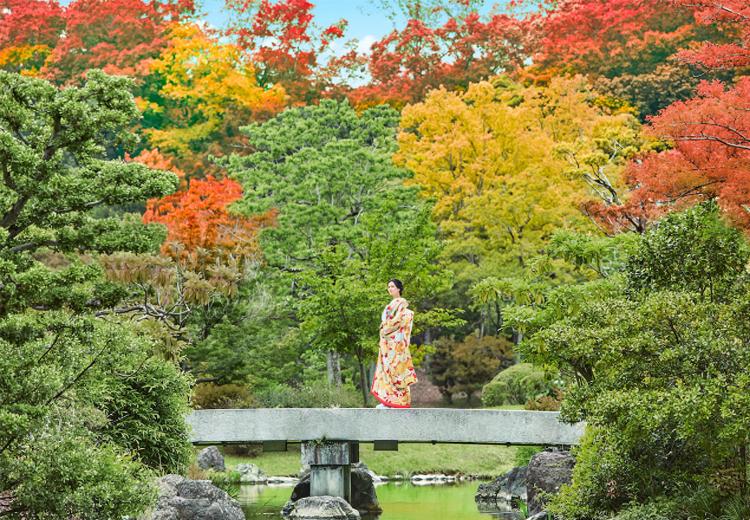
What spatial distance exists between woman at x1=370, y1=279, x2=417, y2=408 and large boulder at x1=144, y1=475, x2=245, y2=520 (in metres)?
3.24

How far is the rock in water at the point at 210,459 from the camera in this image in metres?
22.6

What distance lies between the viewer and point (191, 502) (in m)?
14.7

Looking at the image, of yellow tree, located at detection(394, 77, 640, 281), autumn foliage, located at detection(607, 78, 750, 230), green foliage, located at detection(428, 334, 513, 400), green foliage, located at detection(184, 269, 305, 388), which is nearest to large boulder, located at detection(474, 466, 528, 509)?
Result: green foliage, located at detection(184, 269, 305, 388)

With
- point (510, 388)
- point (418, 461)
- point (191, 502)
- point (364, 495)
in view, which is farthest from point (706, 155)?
point (418, 461)

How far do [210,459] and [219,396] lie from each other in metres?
1.36

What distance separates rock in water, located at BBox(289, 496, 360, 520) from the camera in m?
17.0

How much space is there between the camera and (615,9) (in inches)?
1508

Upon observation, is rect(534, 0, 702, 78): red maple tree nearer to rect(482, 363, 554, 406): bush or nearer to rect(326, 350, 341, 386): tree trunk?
rect(482, 363, 554, 406): bush

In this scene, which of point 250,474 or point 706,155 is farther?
point 250,474

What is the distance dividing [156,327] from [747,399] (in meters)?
13.4

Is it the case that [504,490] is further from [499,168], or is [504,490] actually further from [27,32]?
[27,32]

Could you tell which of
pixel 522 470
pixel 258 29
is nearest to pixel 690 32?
pixel 258 29

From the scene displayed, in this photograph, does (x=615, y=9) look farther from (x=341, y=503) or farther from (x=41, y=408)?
(x=41, y=408)

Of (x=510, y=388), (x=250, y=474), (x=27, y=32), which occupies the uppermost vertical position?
(x=27, y=32)
